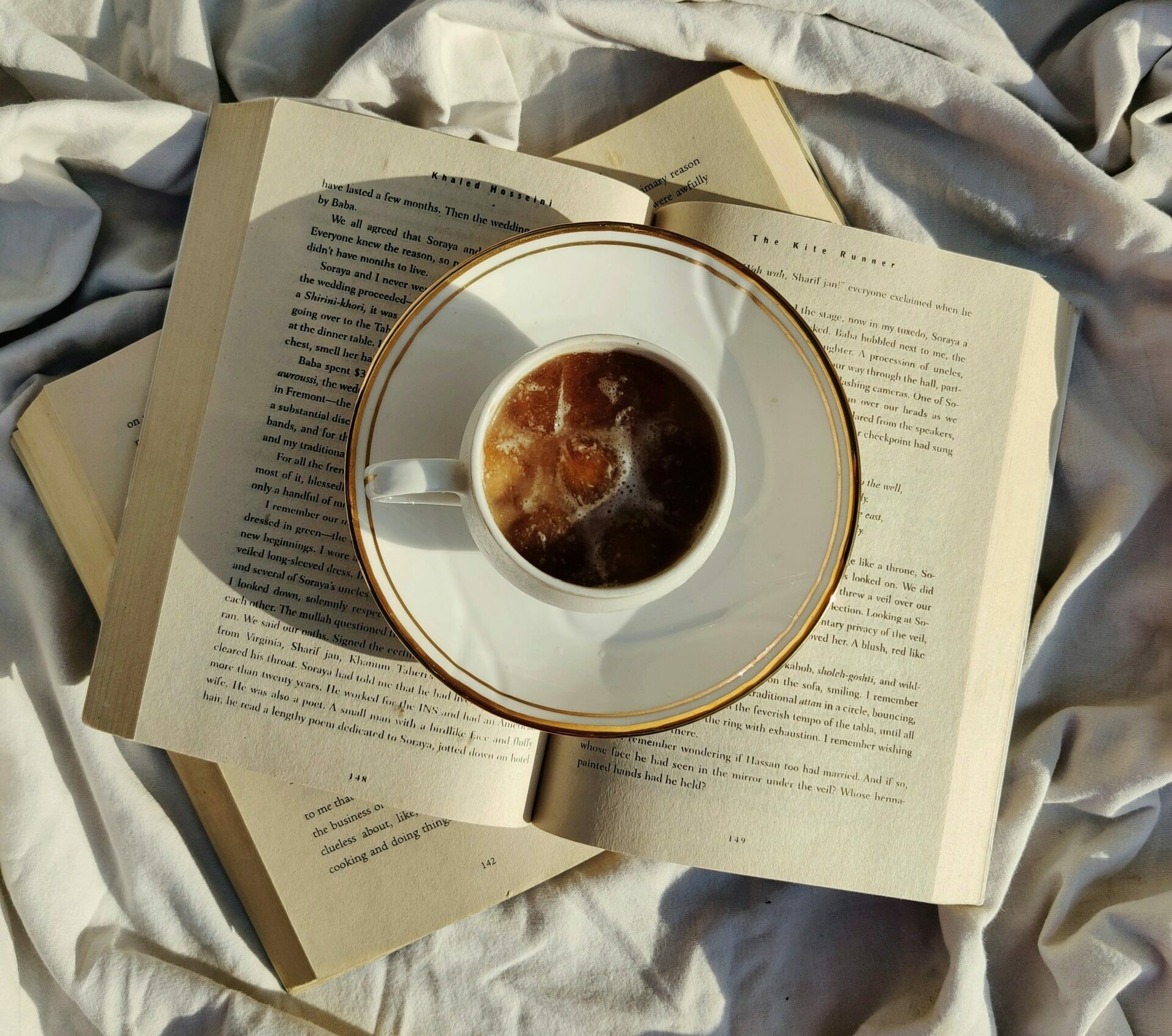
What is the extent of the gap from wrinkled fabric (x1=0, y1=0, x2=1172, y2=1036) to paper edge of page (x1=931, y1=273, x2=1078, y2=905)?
0.06 metres

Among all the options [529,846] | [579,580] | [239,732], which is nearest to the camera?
[579,580]

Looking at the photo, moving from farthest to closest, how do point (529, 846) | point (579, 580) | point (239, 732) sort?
point (529, 846) → point (239, 732) → point (579, 580)

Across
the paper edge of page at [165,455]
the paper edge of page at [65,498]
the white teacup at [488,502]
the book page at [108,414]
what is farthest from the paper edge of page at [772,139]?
the paper edge of page at [65,498]

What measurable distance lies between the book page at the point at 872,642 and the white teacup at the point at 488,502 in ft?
0.62

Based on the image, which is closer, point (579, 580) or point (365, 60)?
point (579, 580)

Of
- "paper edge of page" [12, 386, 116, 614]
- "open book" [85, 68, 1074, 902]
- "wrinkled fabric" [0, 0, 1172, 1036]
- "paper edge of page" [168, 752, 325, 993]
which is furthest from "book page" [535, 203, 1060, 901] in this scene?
"paper edge of page" [12, 386, 116, 614]

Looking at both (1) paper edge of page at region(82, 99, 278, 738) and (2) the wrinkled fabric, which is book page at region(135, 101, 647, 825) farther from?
(2) the wrinkled fabric

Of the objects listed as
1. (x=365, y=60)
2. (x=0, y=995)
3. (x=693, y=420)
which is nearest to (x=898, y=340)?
(x=693, y=420)

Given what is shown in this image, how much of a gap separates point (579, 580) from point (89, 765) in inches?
20.8

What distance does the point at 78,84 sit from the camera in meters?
0.88

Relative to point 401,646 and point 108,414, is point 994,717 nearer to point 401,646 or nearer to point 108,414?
point 401,646

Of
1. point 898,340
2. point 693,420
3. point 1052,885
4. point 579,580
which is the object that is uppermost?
point 898,340

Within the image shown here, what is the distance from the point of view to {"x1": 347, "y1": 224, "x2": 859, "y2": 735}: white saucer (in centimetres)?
75

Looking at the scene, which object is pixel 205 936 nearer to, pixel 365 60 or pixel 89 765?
pixel 89 765
